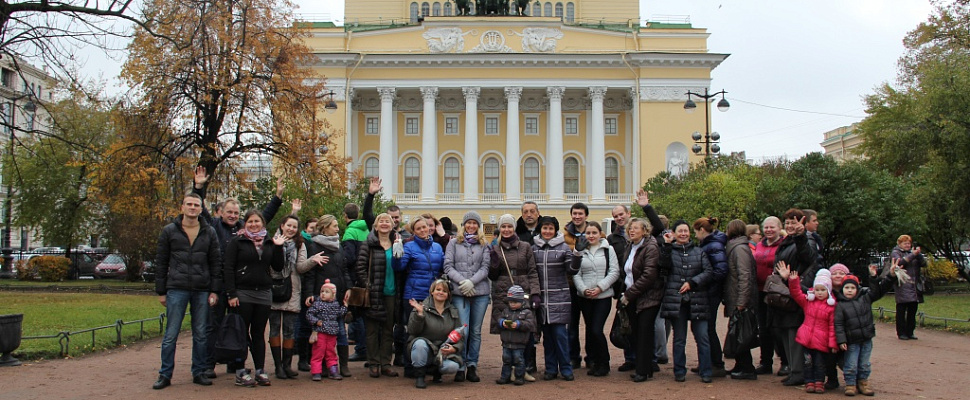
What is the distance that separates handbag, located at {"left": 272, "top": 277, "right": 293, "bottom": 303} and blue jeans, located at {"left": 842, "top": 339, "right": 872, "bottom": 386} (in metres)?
6.10

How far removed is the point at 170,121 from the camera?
24.1 meters

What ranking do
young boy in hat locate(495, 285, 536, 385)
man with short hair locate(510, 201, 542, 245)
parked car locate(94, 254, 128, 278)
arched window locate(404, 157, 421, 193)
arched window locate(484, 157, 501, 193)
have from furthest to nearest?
arched window locate(484, 157, 501, 193)
arched window locate(404, 157, 421, 193)
parked car locate(94, 254, 128, 278)
man with short hair locate(510, 201, 542, 245)
young boy in hat locate(495, 285, 536, 385)

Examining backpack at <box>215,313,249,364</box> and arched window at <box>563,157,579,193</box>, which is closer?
backpack at <box>215,313,249,364</box>

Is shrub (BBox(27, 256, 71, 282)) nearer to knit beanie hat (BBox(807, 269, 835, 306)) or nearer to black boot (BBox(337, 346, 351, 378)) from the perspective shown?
black boot (BBox(337, 346, 351, 378))

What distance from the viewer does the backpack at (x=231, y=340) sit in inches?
358

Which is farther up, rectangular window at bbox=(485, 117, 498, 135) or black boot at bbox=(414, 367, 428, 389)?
rectangular window at bbox=(485, 117, 498, 135)

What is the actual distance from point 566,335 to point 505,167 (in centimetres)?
4603

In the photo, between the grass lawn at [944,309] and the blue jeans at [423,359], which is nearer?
the blue jeans at [423,359]

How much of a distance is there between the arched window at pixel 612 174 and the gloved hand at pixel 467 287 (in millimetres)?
47137

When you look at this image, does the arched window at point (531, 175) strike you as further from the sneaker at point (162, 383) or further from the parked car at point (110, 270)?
the sneaker at point (162, 383)

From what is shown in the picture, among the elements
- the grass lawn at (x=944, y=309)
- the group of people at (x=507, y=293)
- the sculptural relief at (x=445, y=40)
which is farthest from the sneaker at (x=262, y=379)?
the sculptural relief at (x=445, y=40)

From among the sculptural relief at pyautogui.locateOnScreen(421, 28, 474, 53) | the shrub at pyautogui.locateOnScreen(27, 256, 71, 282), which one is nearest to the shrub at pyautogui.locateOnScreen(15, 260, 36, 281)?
the shrub at pyautogui.locateOnScreen(27, 256, 71, 282)

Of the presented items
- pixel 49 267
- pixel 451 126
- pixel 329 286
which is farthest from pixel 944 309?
pixel 451 126

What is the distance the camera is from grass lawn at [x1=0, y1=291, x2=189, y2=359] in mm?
12385
